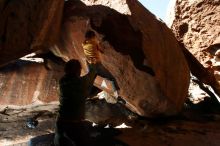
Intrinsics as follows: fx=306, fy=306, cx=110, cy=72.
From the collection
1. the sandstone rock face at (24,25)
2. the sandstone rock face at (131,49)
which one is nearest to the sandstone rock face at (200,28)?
the sandstone rock face at (131,49)

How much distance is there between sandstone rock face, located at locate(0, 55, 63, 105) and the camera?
739 centimetres

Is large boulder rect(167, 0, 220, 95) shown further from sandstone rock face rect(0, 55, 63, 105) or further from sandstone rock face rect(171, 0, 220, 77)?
sandstone rock face rect(0, 55, 63, 105)

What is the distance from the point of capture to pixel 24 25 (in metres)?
4.52

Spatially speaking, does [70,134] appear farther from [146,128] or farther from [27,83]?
[27,83]

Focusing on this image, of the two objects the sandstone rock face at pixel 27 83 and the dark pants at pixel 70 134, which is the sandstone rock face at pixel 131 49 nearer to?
the sandstone rock face at pixel 27 83

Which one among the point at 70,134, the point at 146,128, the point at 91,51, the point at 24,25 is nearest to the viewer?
the point at 70,134

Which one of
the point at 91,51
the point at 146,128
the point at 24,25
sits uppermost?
the point at 24,25

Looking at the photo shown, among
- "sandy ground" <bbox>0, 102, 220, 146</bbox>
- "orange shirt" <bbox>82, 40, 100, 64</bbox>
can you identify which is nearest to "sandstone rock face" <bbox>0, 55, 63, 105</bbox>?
"sandy ground" <bbox>0, 102, 220, 146</bbox>

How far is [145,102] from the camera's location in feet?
20.3

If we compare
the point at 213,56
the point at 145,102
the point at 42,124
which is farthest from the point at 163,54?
the point at 42,124

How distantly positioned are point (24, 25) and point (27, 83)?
3.18m

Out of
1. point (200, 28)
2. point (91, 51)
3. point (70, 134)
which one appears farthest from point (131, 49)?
point (200, 28)

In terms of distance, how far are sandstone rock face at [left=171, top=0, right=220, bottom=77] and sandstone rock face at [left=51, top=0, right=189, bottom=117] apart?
2.11 m

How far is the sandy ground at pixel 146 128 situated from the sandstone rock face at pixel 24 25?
75.6 inches
